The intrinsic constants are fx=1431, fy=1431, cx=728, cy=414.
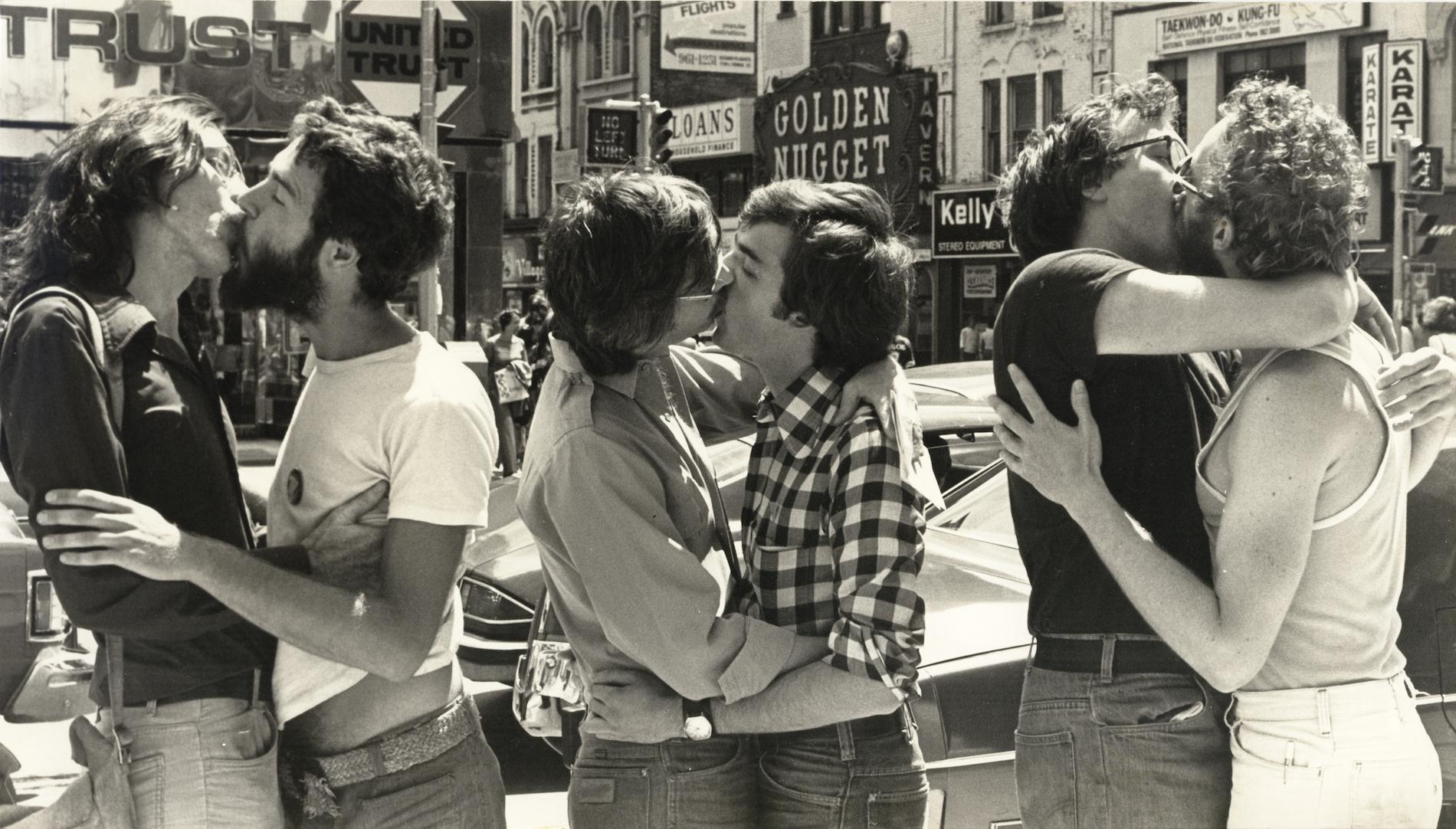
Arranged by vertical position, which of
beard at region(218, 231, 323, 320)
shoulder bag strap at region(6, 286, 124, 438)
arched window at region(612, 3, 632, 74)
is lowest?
shoulder bag strap at region(6, 286, 124, 438)

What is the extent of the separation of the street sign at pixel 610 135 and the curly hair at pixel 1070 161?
1014 cm

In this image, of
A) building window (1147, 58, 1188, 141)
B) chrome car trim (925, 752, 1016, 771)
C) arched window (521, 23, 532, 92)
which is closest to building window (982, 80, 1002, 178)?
building window (1147, 58, 1188, 141)

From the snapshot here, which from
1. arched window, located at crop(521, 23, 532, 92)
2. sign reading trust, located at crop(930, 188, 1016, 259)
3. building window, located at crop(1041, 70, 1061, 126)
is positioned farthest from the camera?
arched window, located at crop(521, 23, 532, 92)

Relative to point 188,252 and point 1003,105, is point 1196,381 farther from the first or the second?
point 1003,105

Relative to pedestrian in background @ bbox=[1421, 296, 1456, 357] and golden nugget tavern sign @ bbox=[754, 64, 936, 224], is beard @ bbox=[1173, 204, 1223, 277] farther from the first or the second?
golden nugget tavern sign @ bbox=[754, 64, 936, 224]

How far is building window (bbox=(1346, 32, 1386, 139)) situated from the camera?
1997 cm

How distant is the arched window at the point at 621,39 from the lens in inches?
1220

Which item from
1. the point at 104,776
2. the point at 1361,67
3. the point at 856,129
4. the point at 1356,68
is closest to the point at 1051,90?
the point at 856,129

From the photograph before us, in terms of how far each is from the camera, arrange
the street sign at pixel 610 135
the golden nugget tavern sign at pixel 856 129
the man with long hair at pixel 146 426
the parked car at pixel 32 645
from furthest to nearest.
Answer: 1. the golden nugget tavern sign at pixel 856 129
2. the street sign at pixel 610 135
3. the parked car at pixel 32 645
4. the man with long hair at pixel 146 426

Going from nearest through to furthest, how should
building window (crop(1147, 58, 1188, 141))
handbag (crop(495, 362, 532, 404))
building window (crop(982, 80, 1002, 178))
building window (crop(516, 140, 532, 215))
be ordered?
handbag (crop(495, 362, 532, 404)), building window (crop(1147, 58, 1188, 141)), building window (crop(982, 80, 1002, 178)), building window (crop(516, 140, 532, 215))

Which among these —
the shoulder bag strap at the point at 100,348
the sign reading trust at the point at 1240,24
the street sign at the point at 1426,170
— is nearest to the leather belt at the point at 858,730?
the shoulder bag strap at the point at 100,348

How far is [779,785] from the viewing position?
2.09m

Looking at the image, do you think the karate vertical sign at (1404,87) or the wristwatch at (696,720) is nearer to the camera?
the wristwatch at (696,720)

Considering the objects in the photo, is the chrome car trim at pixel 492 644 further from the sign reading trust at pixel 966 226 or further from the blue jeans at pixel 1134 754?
the sign reading trust at pixel 966 226
